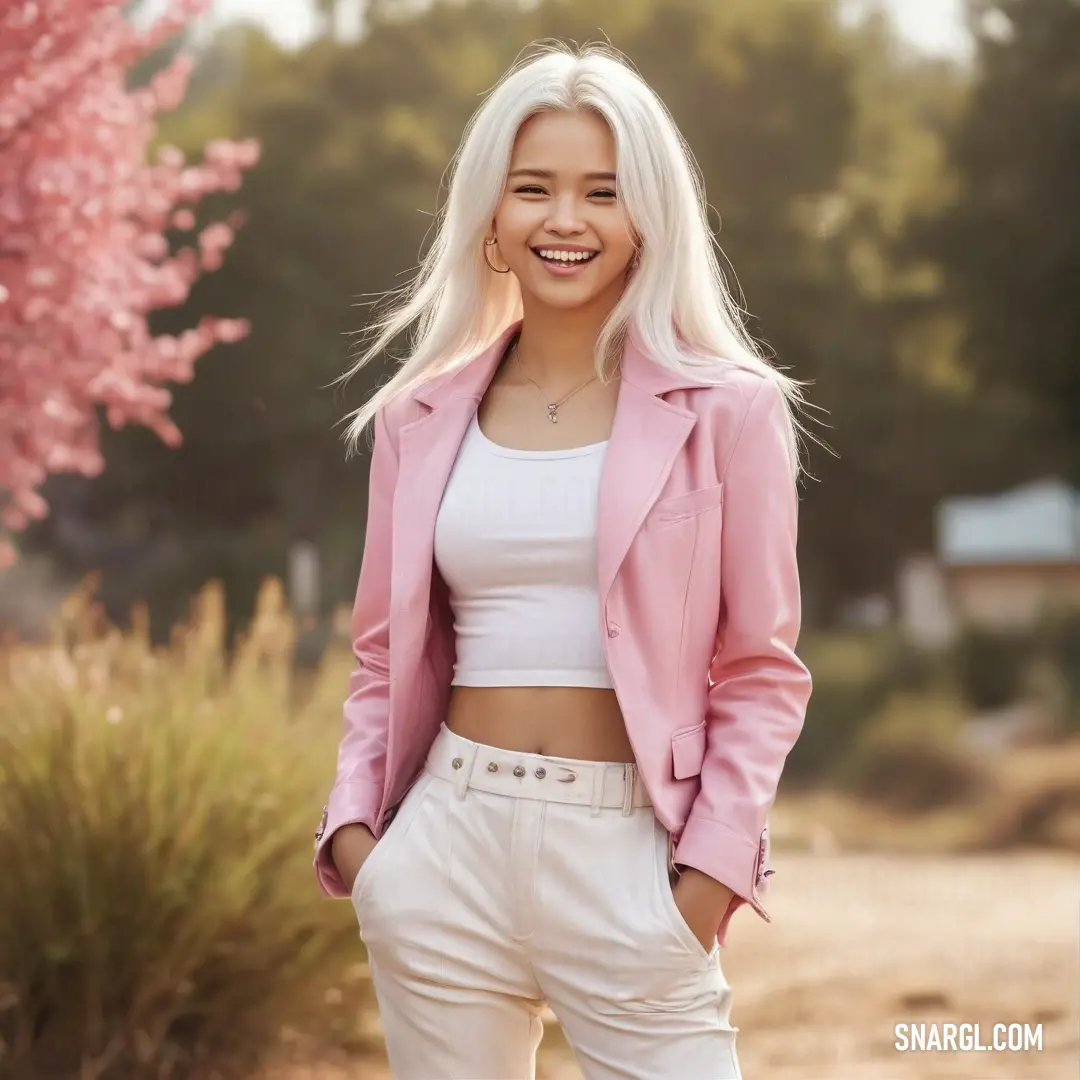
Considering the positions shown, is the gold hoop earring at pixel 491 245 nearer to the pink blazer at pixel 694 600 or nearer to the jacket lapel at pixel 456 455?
the jacket lapel at pixel 456 455

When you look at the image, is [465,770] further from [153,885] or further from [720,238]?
[720,238]

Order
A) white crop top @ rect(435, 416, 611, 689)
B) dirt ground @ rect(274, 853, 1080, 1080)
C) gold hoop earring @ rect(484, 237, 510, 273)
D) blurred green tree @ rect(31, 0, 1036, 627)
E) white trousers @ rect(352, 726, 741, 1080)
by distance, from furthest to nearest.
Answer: blurred green tree @ rect(31, 0, 1036, 627) → dirt ground @ rect(274, 853, 1080, 1080) → gold hoop earring @ rect(484, 237, 510, 273) → white crop top @ rect(435, 416, 611, 689) → white trousers @ rect(352, 726, 741, 1080)

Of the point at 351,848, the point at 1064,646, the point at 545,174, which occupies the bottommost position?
the point at 351,848

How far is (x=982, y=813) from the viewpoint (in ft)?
43.4

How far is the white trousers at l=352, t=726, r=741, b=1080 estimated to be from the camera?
2178mm

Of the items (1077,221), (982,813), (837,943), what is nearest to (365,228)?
(1077,221)

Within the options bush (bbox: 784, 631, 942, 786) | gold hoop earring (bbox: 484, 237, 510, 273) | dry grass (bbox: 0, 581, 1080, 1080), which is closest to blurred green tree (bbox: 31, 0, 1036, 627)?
bush (bbox: 784, 631, 942, 786)

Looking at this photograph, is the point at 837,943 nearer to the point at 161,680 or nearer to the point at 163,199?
the point at 161,680

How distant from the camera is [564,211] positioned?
2348mm

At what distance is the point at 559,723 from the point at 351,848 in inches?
15.8

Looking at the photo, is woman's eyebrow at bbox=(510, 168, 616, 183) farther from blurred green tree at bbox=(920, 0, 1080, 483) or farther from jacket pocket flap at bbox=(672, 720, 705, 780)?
blurred green tree at bbox=(920, 0, 1080, 483)

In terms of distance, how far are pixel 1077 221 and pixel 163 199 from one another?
567 inches

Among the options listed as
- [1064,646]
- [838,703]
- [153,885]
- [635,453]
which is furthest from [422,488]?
[1064,646]

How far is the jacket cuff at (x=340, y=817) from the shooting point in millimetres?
2451
